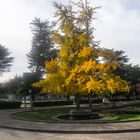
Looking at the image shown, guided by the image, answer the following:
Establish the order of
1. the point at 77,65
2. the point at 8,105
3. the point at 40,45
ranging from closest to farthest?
1. the point at 77,65
2. the point at 8,105
3. the point at 40,45

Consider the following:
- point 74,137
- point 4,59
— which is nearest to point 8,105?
point 4,59

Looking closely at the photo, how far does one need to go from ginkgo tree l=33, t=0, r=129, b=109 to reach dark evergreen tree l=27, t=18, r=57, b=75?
28.7 meters

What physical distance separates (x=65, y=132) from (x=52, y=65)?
1388 centimetres

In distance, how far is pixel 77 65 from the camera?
3167cm

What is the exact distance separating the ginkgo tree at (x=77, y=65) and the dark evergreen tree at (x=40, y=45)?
94.0ft

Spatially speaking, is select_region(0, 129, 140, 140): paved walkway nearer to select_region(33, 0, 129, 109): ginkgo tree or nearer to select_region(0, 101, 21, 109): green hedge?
select_region(33, 0, 129, 109): ginkgo tree

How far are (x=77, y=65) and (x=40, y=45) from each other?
32.7 meters

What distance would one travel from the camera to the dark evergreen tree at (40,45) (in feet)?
207

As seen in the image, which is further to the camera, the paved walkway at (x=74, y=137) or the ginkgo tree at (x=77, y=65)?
the ginkgo tree at (x=77, y=65)

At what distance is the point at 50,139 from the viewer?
16781 millimetres

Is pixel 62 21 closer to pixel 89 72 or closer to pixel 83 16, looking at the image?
pixel 83 16

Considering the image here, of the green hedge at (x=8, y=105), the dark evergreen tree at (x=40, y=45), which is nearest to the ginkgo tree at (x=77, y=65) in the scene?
the green hedge at (x=8, y=105)

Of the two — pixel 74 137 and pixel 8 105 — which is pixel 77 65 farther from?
pixel 8 105

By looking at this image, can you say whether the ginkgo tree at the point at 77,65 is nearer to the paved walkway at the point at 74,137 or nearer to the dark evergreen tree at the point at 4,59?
the paved walkway at the point at 74,137
